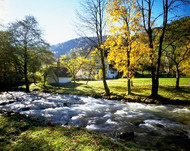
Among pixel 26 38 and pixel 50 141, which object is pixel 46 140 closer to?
pixel 50 141

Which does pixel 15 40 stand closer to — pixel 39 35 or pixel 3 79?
pixel 39 35

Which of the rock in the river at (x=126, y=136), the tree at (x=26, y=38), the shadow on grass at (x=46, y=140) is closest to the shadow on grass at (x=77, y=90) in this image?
the tree at (x=26, y=38)

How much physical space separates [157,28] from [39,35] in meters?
20.6

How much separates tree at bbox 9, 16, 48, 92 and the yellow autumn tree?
15521mm

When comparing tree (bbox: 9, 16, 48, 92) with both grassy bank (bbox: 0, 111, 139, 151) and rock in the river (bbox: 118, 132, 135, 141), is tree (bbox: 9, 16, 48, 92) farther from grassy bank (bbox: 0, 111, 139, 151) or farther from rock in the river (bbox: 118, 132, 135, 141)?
rock in the river (bbox: 118, 132, 135, 141)

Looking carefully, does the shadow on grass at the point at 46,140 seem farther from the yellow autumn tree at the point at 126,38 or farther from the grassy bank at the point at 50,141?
the yellow autumn tree at the point at 126,38

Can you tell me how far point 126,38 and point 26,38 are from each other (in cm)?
1892

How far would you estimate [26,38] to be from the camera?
925 inches

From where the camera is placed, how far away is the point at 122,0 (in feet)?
49.7

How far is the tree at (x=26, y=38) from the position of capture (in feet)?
73.4

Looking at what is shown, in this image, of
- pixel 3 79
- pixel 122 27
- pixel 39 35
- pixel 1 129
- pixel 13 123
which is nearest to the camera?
pixel 1 129

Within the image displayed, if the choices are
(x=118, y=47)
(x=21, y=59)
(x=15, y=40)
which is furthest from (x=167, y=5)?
(x=21, y=59)

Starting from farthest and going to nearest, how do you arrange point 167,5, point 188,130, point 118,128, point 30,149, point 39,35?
point 39,35 < point 167,5 < point 118,128 < point 188,130 < point 30,149

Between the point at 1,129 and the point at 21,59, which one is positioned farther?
the point at 21,59
